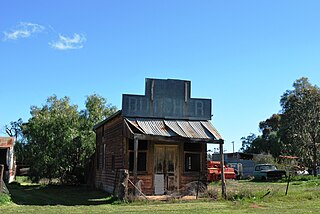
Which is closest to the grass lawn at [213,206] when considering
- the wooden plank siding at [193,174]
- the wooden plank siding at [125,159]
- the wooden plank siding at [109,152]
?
the wooden plank siding at [193,174]

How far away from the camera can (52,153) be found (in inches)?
1117

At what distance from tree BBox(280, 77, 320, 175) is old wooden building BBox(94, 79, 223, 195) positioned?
2816cm

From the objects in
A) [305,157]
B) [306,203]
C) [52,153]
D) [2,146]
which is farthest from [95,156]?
[305,157]

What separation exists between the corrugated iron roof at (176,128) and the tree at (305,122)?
28637 mm

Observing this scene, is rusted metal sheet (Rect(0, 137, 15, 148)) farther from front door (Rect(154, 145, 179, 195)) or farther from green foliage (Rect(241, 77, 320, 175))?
green foliage (Rect(241, 77, 320, 175))

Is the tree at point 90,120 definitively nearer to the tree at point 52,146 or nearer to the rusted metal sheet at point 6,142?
the tree at point 52,146

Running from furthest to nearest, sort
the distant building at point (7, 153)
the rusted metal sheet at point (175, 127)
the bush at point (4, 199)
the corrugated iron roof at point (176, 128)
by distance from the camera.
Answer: the distant building at point (7, 153)
the rusted metal sheet at point (175, 127)
the corrugated iron roof at point (176, 128)
the bush at point (4, 199)

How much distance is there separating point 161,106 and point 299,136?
112 ft

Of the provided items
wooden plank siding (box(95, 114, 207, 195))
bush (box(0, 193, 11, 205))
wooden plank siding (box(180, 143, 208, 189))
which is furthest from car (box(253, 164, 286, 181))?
bush (box(0, 193, 11, 205))

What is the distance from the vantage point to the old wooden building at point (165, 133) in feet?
61.3

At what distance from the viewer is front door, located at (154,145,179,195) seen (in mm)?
19172

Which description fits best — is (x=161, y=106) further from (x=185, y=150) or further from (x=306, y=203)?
(x=306, y=203)

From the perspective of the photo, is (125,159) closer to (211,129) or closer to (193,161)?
(193,161)

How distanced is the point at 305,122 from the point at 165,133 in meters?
34.6
